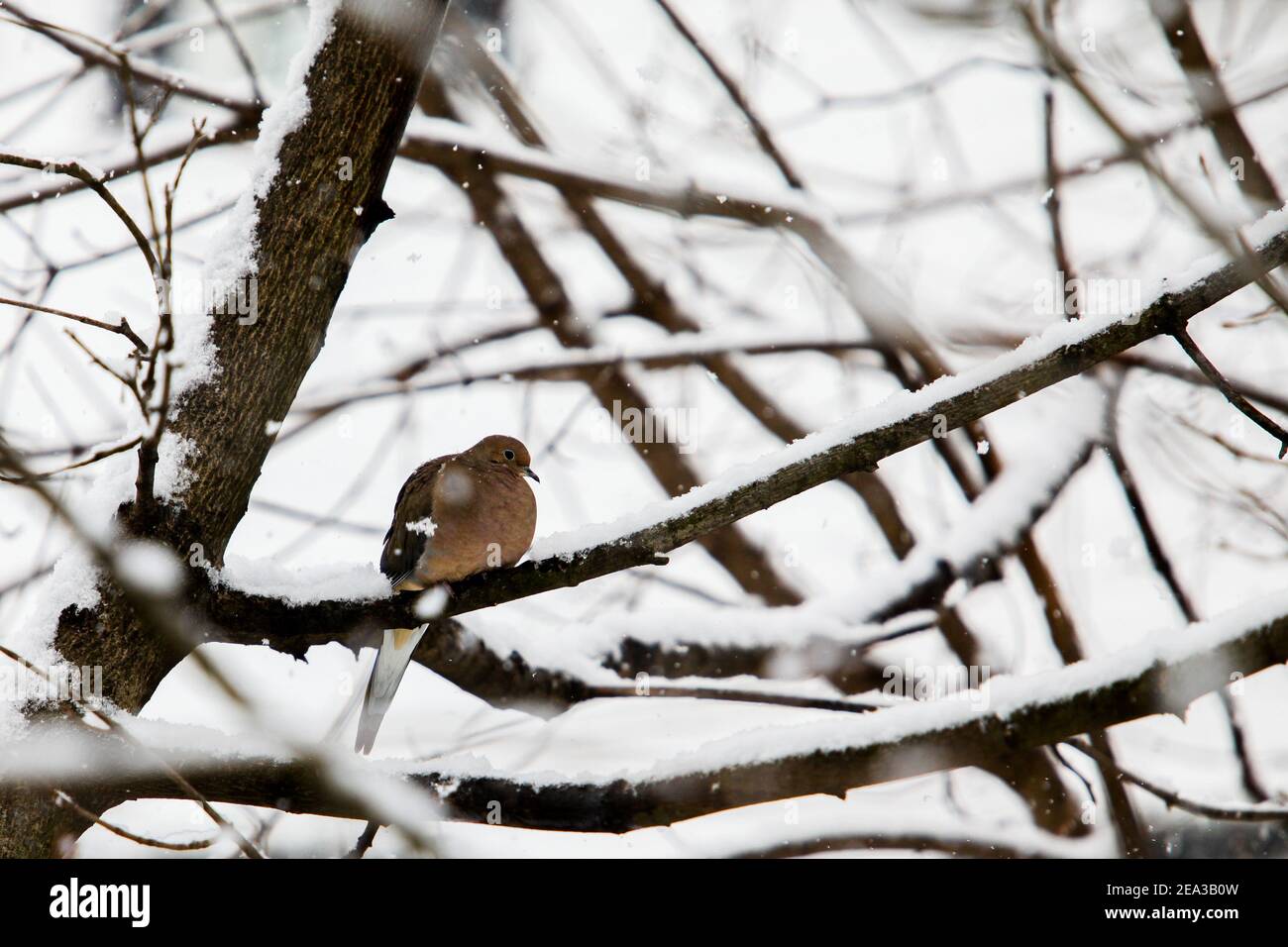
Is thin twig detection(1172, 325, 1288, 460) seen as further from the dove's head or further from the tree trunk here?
the dove's head

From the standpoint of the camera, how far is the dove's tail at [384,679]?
12.1 ft

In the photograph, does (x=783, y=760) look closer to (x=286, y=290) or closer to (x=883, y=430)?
→ (x=883, y=430)

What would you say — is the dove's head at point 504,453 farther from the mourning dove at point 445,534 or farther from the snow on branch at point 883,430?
the snow on branch at point 883,430

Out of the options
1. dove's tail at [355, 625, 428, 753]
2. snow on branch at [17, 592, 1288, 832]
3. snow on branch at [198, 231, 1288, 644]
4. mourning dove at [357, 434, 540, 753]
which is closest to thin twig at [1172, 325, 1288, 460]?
snow on branch at [198, 231, 1288, 644]

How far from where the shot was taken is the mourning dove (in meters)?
3.65

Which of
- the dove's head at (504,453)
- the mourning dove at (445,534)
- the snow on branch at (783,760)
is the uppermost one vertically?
the dove's head at (504,453)

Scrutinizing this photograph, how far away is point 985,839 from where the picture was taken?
4723mm

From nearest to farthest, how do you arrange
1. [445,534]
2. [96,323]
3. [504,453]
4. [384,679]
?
[96,323] → [445,534] → [384,679] → [504,453]

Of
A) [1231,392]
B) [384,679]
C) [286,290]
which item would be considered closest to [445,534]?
[384,679]

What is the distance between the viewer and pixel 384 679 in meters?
3.87

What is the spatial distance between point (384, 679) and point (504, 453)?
103 cm

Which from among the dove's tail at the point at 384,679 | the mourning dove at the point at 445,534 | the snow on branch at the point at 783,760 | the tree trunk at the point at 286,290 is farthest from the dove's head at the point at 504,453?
the snow on branch at the point at 783,760

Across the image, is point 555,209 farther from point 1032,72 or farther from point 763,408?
point 1032,72
